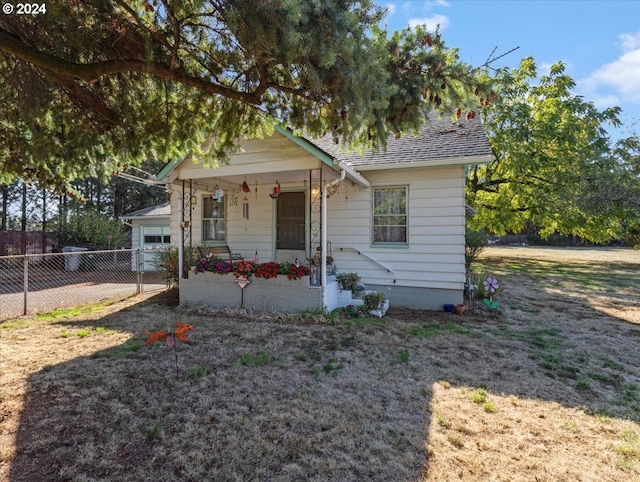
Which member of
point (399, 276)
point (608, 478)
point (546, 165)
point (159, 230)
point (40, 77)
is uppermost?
point (546, 165)

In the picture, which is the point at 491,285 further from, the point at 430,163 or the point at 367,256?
the point at 430,163

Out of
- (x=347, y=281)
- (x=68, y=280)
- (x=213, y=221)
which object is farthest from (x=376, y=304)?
(x=68, y=280)

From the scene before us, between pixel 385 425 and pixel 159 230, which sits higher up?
pixel 159 230

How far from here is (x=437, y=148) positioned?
7.71m

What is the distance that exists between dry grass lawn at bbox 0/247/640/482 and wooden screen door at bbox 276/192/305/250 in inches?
114

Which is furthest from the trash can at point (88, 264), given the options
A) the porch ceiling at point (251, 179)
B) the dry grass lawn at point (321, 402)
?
the porch ceiling at point (251, 179)

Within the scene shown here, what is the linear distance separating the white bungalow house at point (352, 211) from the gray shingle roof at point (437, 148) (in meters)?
0.02

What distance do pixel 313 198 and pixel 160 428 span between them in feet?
19.7

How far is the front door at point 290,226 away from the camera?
8688 mm

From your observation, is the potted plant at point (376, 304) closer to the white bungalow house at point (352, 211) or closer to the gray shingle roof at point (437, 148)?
the white bungalow house at point (352, 211)

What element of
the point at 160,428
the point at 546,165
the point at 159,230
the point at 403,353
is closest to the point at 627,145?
the point at 546,165

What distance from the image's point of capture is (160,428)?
287 centimetres

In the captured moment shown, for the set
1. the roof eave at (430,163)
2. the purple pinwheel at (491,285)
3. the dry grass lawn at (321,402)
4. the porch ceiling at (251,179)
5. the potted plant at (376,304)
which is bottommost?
the dry grass lawn at (321,402)

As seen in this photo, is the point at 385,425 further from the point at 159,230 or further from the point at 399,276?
the point at 159,230
